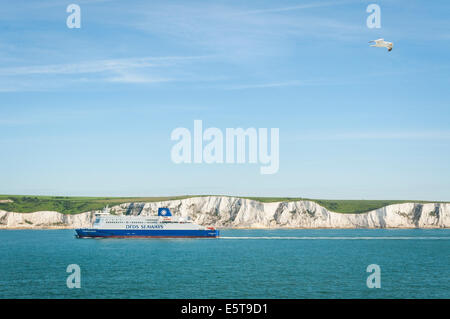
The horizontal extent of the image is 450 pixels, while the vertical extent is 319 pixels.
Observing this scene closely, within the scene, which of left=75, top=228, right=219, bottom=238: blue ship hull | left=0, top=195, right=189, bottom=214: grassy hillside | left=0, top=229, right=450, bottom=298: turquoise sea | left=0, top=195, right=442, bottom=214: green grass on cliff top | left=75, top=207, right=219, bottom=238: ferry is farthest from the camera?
left=0, top=195, right=442, bottom=214: green grass on cliff top

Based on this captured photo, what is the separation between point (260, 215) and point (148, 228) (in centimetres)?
6112

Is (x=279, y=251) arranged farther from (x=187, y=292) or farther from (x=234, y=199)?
(x=234, y=199)

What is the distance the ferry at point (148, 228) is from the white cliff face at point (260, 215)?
45.9 metres

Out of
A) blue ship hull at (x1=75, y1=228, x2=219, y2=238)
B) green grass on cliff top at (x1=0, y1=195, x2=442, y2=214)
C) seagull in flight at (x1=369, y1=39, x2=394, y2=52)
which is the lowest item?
blue ship hull at (x1=75, y1=228, x2=219, y2=238)

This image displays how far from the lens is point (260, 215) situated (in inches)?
6038

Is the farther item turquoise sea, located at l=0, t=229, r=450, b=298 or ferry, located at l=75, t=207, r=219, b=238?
ferry, located at l=75, t=207, r=219, b=238

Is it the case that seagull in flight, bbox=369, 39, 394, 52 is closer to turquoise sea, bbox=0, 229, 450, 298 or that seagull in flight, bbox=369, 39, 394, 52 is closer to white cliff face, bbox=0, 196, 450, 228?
turquoise sea, bbox=0, 229, 450, 298

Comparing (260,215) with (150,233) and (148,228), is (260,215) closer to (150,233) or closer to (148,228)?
(150,233)

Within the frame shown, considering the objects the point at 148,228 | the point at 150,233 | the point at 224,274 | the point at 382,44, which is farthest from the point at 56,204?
the point at 382,44

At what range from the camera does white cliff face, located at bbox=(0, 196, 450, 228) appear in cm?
15100

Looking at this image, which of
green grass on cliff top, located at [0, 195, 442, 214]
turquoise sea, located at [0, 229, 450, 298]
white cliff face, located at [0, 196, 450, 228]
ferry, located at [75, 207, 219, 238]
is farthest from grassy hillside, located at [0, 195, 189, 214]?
turquoise sea, located at [0, 229, 450, 298]

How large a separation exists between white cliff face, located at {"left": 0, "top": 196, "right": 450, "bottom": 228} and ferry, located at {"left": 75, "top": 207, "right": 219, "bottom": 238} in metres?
45.9

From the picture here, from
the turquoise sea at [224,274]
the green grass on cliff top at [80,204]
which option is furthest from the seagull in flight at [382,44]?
the green grass on cliff top at [80,204]

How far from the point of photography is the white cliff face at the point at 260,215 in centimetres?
15100
